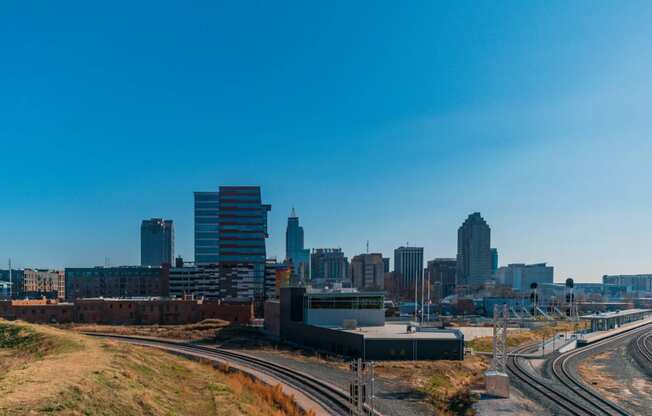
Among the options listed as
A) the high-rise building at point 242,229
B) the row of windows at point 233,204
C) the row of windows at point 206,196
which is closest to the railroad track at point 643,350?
the high-rise building at point 242,229

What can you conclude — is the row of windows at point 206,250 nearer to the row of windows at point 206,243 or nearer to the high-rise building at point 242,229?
the row of windows at point 206,243

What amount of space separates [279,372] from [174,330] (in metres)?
37.3

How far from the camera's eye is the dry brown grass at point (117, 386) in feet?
67.5

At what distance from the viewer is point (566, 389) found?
3956 centimetres

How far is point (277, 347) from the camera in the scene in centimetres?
5931

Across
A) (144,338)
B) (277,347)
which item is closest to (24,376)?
(277,347)

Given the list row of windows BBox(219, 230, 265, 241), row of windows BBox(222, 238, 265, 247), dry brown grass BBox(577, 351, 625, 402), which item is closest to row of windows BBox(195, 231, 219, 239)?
row of windows BBox(219, 230, 265, 241)

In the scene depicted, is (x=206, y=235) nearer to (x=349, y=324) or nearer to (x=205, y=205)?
(x=205, y=205)

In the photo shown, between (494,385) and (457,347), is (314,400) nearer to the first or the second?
(494,385)

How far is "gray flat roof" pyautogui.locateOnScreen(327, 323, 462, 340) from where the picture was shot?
163 ft

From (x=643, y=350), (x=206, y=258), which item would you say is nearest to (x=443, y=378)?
(x=643, y=350)

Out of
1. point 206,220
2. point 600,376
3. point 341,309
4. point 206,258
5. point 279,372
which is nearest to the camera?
point 279,372

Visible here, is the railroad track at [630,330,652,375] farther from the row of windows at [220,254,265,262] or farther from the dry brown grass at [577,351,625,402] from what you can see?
the row of windows at [220,254,265,262]

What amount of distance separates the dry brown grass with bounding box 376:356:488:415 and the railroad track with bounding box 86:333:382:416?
284 inches
